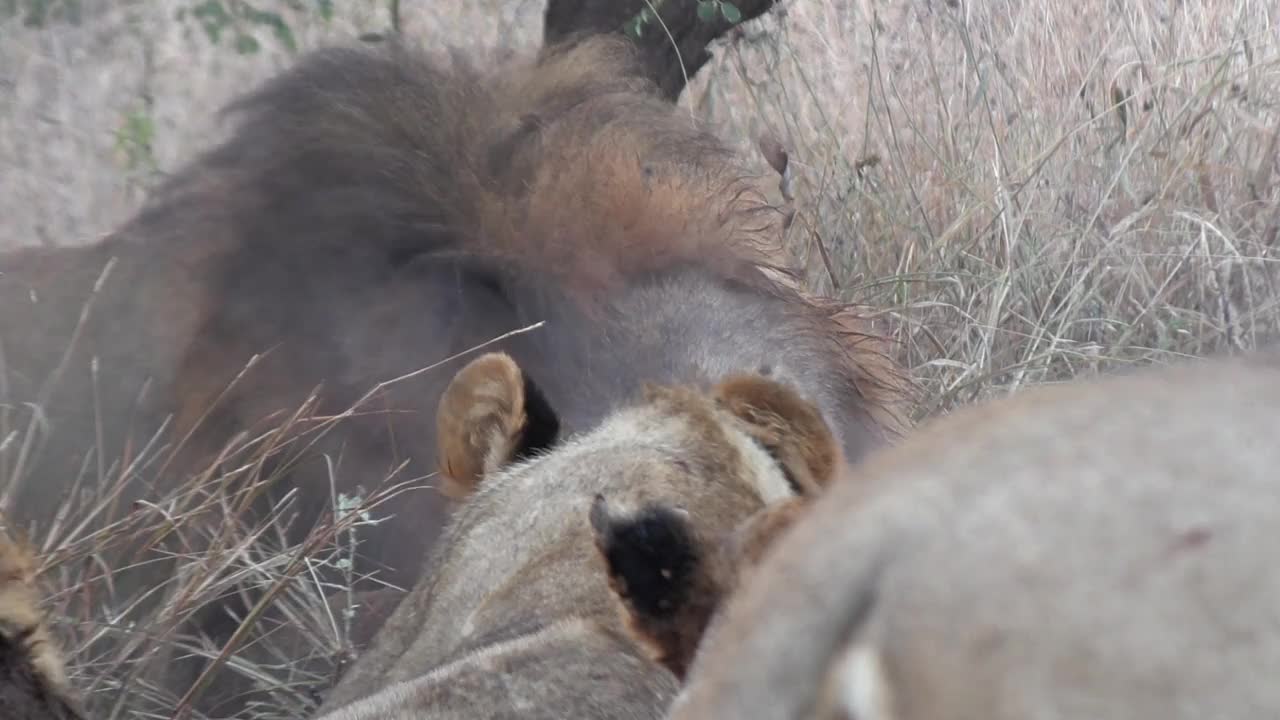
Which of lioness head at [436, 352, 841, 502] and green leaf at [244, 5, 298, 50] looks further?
green leaf at [244, 5, 298, 50]

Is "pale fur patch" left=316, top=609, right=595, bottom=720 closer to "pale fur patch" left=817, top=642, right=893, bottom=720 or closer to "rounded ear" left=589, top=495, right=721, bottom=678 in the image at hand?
"rounded ear" left=589, top=495, right=721, bottom=678

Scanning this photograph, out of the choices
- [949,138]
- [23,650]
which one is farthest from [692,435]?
[949,138]

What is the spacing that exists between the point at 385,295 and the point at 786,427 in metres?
1.38

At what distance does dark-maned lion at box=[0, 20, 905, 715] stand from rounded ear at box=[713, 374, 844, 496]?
2.25 ft

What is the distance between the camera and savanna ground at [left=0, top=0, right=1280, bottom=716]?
4.05m

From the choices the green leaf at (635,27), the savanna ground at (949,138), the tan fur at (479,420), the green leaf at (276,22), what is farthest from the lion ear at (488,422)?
the green leaf at (635,27)

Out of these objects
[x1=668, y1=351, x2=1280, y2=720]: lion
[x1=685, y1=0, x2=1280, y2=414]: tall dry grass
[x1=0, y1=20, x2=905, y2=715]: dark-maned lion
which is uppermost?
[x1=668, y1=351, x2=1280, y2=720]: lion

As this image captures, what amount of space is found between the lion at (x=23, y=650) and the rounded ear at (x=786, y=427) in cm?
68

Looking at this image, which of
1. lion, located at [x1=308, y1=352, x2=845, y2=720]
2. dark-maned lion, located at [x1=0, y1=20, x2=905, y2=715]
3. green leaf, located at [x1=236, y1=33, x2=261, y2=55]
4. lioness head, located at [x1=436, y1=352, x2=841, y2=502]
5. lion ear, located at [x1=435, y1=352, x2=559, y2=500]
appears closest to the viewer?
lion, located at [x1=308, y1=352, x2=845, y2=720]

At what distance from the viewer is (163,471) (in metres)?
2.65

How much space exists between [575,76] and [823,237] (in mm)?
1500

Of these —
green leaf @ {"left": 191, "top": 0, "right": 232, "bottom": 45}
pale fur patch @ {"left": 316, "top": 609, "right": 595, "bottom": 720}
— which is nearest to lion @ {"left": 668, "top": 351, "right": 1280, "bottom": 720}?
pale fur patch @ {"left": 316, "top": 609, "right": 595, "bottom": 720}

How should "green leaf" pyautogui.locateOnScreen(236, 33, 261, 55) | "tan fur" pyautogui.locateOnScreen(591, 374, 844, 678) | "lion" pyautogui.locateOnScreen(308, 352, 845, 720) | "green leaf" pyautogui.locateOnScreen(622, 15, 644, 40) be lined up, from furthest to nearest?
1. "green leaf" pyautogui.locateOnScreen(622, 15, 644, 40)
2. "green leaf" pyautogui.locateOnScreen(236, 33, 261, 55)
3. "lion" pyautogui.locateOnScreen(308, 352, 845, 720)
4. "tan fur" pyautogui.locateOnScreen(591, 374, 844, 678)

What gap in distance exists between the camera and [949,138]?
4.68m
